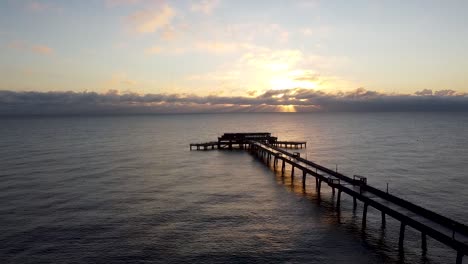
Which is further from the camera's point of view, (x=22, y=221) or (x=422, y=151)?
(x=422, y=151)

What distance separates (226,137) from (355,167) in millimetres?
43220

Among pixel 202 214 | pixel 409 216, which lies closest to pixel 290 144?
pixel 202 214

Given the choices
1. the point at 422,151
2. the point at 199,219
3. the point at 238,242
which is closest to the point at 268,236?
the point at 238,242

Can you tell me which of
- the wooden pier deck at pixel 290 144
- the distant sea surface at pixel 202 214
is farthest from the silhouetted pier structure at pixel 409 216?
the wooden pier deck at pixel 290 144

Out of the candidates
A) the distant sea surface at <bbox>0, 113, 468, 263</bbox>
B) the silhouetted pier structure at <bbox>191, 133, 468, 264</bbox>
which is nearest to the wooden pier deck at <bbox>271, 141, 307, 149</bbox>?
the distant sea surface at <bbox>0, 113, 468, 263</bbox>

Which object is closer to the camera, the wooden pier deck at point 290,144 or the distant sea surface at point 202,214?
the distant sea surface at point 202,214

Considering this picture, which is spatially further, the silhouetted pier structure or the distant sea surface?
the distant sea surface

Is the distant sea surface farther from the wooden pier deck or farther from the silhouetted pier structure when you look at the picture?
the wooden pier deck

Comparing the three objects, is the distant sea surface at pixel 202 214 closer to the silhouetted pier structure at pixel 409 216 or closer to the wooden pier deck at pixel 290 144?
the silhouetted pier structure at pixel 409 216

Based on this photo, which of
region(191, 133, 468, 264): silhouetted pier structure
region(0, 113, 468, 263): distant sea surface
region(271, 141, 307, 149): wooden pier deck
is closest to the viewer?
region(191, 133, 468, 264): silhouetted pier structure

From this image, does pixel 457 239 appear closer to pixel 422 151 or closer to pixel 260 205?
pixel 260 205

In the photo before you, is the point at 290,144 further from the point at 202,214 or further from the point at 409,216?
the point at 409,216

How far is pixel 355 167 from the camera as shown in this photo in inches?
2753

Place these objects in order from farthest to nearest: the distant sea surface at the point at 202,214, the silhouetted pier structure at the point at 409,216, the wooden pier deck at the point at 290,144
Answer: the wooden pier deck at the point at 290,144
the distant sea surface at the point at 202,214
the silhouetted pier structure at the point at 409,216
